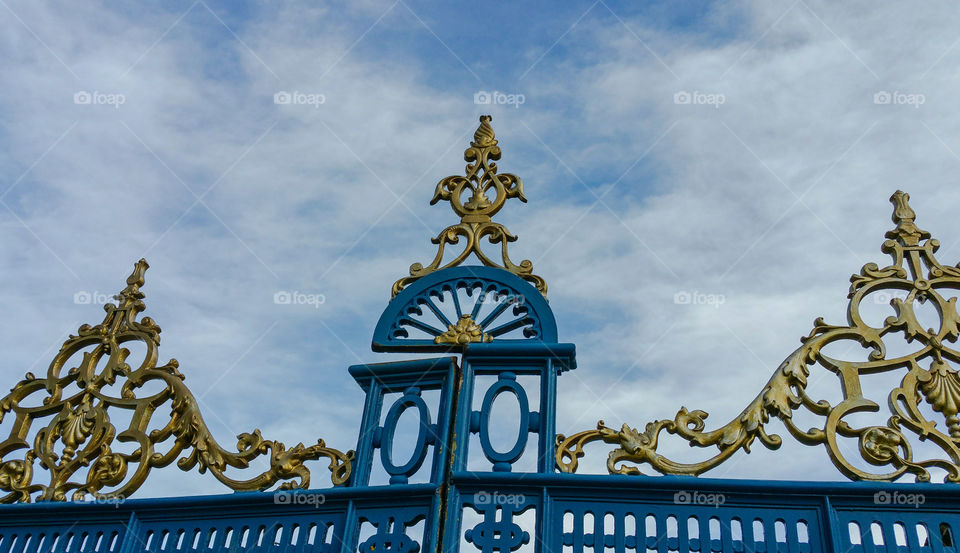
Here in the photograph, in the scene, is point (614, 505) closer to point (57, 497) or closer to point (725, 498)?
point (725, 498)

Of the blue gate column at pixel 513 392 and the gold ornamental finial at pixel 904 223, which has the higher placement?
the gold ornamental finial at pixel 904 223

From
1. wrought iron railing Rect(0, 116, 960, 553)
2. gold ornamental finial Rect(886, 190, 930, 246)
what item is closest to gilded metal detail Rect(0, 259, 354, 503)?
wrought iron railing Rect(0, 116, 960, 553)

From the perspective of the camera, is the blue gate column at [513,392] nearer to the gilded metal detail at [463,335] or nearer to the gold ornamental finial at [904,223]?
the gilded metal detail at [463,335]

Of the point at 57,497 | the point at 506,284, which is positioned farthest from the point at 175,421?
the point at 506,284

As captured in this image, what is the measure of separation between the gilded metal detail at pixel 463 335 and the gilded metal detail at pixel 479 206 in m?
0.40

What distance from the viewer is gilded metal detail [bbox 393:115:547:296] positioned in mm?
4684

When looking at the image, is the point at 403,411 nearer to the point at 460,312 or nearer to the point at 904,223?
the point at 460,312

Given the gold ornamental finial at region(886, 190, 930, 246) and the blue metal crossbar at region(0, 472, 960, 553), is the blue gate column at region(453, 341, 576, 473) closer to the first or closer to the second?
the blue metal crossbar at region(0, 472, 960, 553)

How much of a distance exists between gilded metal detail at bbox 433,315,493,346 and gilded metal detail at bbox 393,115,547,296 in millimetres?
397

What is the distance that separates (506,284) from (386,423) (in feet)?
3.11

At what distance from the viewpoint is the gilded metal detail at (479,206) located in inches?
184

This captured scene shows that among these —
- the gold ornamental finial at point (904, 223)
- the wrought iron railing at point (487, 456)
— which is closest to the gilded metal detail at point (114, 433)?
the wrought iron railing at point (487, 456)

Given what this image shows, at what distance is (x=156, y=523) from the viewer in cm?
405

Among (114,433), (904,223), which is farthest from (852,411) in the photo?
(114,433)
